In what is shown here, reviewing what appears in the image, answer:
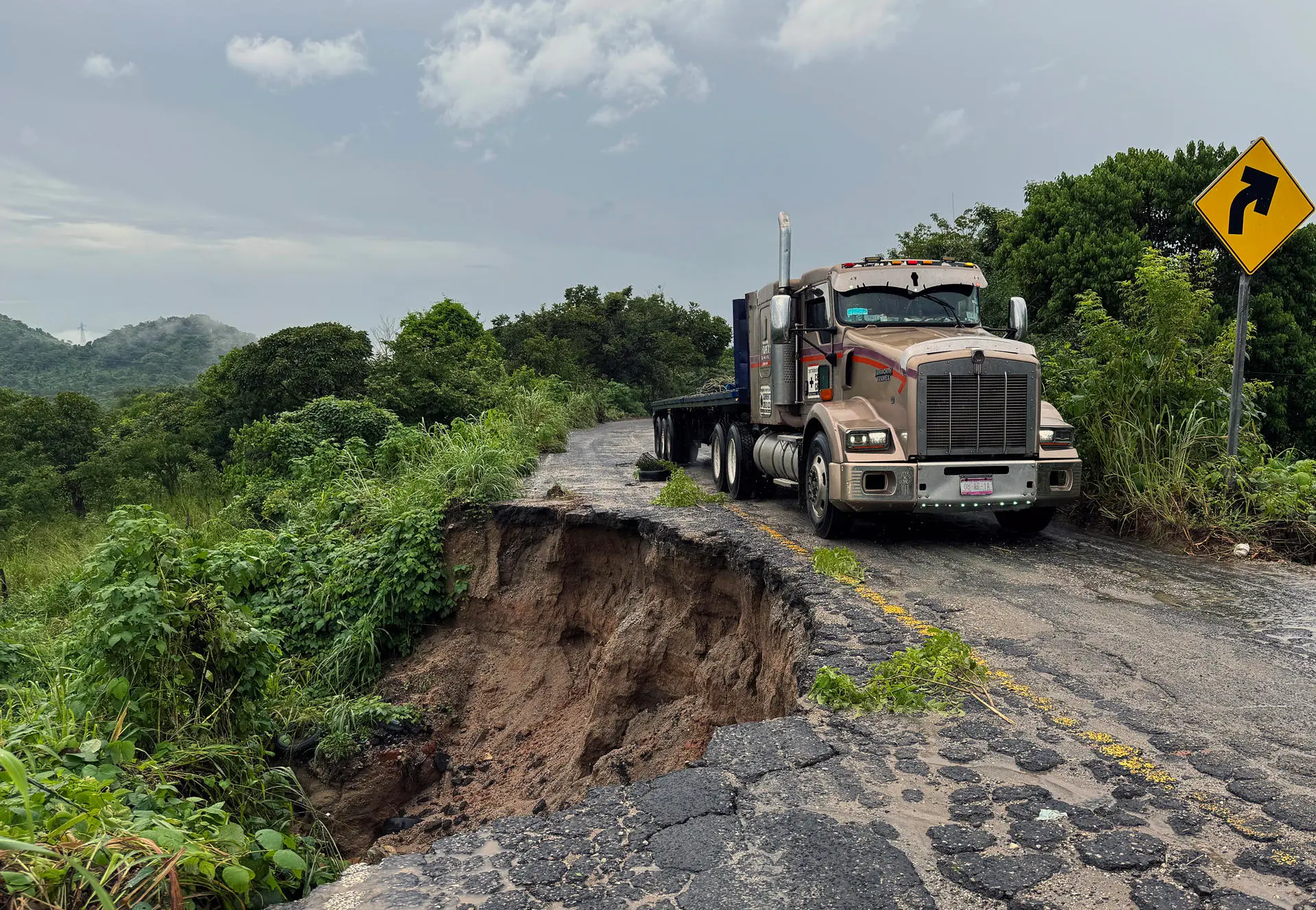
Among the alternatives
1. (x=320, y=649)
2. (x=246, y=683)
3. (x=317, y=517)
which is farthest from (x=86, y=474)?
(x=246, y=683)

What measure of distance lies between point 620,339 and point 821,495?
33.3 meters

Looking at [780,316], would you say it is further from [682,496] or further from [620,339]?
[620,339]

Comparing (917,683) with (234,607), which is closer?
(917,683)

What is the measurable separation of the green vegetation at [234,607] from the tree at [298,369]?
0.19 ft

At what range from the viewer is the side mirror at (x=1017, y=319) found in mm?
9188

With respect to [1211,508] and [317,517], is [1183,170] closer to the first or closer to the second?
[1211,508]

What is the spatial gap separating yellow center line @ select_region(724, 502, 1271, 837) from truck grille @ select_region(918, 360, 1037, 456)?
101 inches

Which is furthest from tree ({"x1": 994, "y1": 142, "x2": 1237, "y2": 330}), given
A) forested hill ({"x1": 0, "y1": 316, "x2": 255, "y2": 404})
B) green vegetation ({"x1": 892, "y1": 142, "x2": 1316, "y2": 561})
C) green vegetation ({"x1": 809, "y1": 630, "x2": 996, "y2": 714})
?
forested hill ({"x1": 0, "y1": 316, "x2": 255, "y2": 404})

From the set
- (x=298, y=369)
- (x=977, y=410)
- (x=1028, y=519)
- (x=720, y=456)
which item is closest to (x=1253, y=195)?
(x=977, y=410)

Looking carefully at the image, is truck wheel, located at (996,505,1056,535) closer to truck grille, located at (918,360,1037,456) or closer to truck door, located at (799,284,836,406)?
truck grille, located at (918,360,1037,456)

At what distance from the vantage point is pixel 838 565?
6.91 metres

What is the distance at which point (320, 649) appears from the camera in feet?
33.9

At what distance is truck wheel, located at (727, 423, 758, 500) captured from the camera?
1196 centimetres

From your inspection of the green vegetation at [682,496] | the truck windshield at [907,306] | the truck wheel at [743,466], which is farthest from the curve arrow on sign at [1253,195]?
the green vegetation at [682,496]
